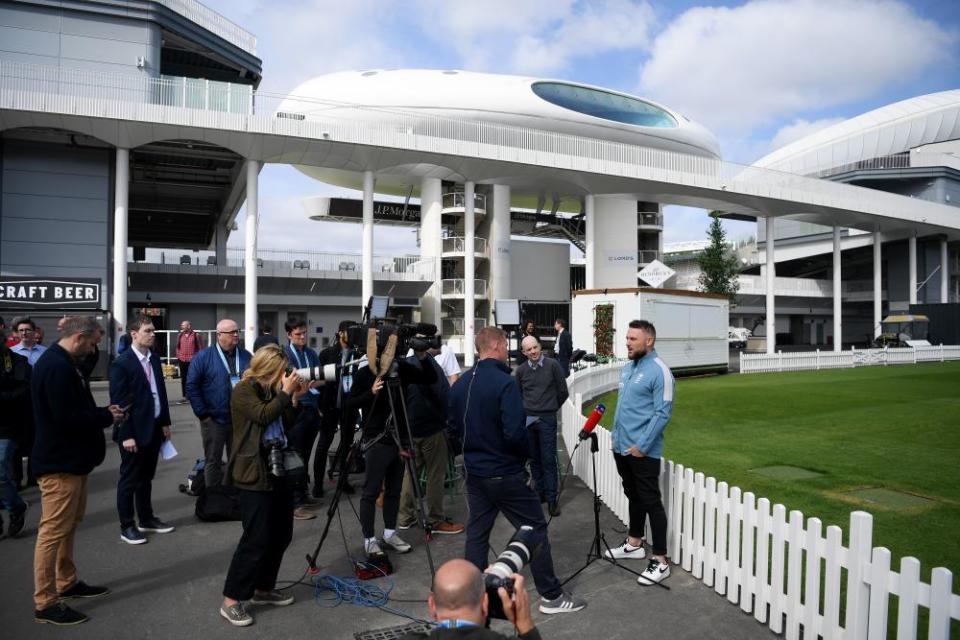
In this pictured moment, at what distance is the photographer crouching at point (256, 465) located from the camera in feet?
13.5

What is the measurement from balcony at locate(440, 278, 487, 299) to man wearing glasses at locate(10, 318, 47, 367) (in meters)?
25.3

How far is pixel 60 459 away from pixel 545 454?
14.5 ft

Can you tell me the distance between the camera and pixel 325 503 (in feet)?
22.9

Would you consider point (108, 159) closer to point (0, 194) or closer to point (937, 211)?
point (0, 194)

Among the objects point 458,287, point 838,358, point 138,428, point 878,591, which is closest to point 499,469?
point 878,591

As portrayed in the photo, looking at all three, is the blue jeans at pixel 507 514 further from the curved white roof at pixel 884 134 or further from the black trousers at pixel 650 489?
the curved white roof at pixel 884 134

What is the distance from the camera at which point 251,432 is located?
13.6 feet

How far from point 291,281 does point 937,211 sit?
4608cm

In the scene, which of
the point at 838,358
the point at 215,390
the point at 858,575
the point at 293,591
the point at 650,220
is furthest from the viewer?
the point at 650,220

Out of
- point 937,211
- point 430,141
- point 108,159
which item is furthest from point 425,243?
point 937,211

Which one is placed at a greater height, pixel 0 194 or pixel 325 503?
pixel 0 194

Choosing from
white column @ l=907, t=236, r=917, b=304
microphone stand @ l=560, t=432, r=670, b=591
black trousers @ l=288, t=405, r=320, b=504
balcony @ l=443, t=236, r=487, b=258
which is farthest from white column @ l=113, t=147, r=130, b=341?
white column @ l=907, t=236, r=917, b=304

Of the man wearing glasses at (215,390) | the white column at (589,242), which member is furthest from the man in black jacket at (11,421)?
the white column at (589,242)

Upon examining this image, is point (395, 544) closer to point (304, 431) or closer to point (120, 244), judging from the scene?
point (304, 431)
